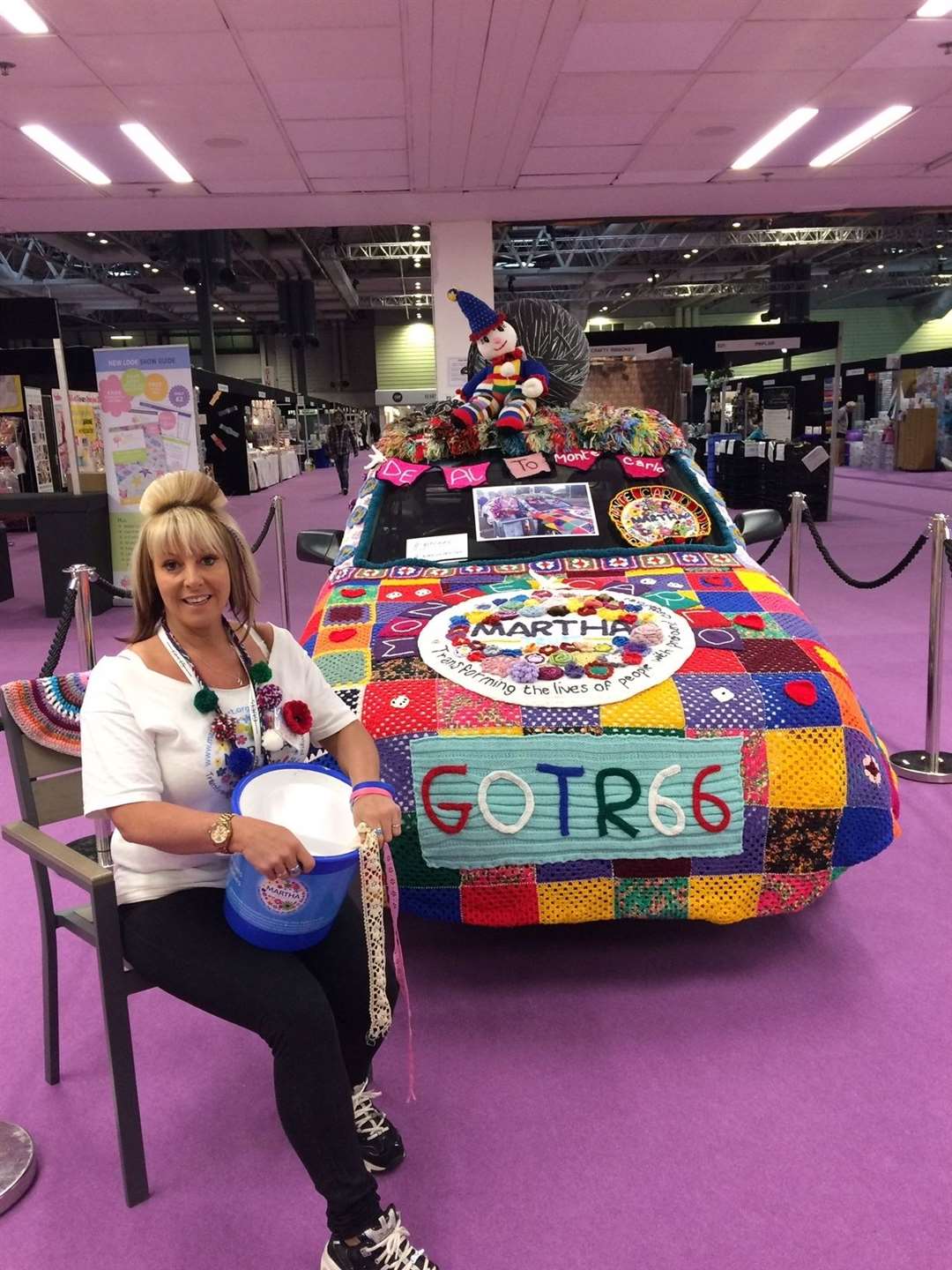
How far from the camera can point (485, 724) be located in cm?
228

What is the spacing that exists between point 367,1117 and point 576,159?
8.73m

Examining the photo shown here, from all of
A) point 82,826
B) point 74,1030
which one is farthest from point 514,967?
point 82,826

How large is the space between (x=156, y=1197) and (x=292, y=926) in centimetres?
66

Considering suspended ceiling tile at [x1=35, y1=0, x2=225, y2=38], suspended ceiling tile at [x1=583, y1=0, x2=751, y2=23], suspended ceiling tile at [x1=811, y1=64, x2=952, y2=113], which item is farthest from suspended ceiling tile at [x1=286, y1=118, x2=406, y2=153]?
suspended ceiling tile at [x1=811, y1=64, x2=952, y2=113]

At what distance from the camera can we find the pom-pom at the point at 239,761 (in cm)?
176

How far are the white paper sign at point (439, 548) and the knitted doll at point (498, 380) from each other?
0.56 m

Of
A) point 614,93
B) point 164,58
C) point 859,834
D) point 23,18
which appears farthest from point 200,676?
point 614,93

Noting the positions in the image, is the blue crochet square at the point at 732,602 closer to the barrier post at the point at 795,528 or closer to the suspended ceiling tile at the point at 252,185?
the barrier post at the point at 795,528

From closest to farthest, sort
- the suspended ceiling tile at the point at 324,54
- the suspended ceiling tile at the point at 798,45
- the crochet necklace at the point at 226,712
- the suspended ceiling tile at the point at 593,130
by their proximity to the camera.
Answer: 1. the crochet necklace at the point at 226,712
2. the suspended ceiling tile at the point at 324,54
3. the suspended ceiling tile at the point at 798,45
4. the suspended ceiling tile at the point at 593,130

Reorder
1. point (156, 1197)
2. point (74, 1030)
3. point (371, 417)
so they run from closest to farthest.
→ 1. point (156, 1197)
2. point (74, 1030)
3. point (371, 417)

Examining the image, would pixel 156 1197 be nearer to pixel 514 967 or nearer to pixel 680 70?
pixel 514 967

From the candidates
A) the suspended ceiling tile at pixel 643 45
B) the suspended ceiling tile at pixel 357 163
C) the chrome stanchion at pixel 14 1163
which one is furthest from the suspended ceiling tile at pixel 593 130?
the chrome stanchion at pixel 14 1163

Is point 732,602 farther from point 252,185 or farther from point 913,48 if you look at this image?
point 252,185

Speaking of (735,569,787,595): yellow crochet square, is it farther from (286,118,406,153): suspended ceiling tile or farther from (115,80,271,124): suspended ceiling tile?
(286,118,406,153): suspended ceiling tile
